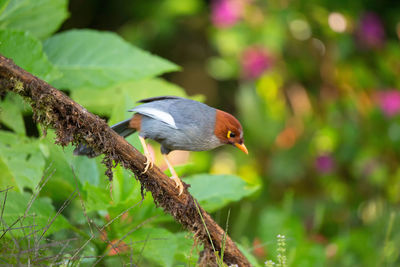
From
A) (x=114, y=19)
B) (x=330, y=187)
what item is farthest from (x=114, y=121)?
(x=114, y=19)

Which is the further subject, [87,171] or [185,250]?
[87,171]

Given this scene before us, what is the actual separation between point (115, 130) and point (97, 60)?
0.37 metres

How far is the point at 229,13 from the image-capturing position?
3.69 metres

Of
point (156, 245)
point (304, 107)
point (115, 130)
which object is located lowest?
point (304, 107)

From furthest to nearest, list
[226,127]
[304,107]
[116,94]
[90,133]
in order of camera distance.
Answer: [304,107], [116,94], [226,127], [90,133]

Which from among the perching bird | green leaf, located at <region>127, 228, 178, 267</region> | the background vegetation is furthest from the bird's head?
the background vegetation

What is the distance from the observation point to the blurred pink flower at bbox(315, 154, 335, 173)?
3.70 metres

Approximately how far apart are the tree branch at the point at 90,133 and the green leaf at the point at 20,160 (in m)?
0.38

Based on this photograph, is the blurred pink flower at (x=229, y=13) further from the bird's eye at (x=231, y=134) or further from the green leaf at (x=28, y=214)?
the green leaf at (x=28, y=214)

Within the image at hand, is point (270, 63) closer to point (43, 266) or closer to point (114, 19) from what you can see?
point (114, 19)

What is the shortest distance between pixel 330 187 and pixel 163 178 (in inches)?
100

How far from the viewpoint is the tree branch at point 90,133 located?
130cm

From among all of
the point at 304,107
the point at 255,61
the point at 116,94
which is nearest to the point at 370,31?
the point at 304,107

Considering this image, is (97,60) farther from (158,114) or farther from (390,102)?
(390,102)
